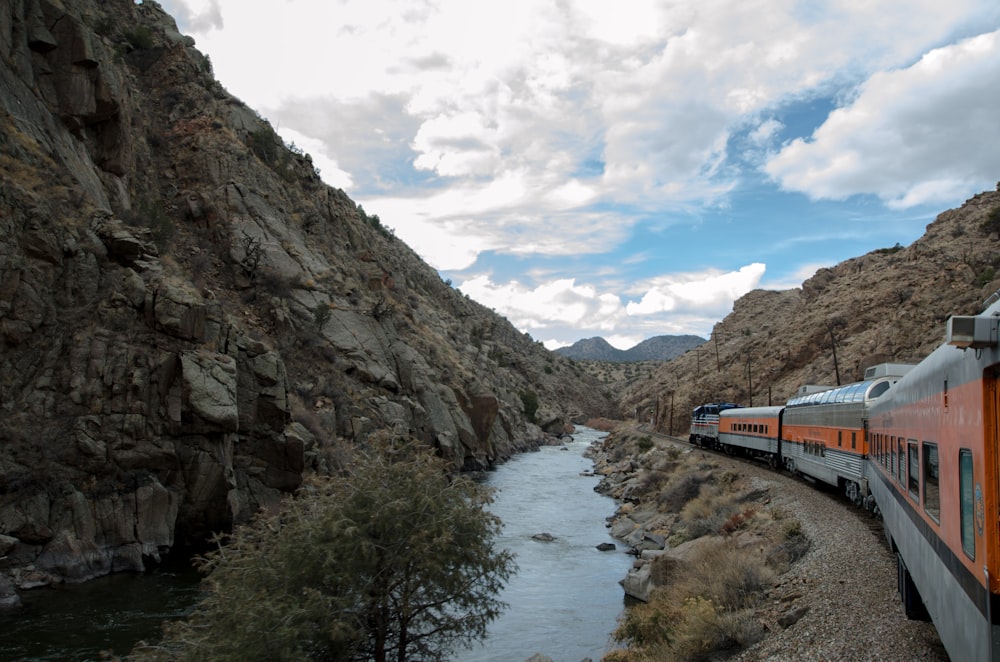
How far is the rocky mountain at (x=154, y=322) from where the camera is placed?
20.3 meters

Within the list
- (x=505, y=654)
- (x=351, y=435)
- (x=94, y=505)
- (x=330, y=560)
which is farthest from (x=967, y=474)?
(x=351, y=435)

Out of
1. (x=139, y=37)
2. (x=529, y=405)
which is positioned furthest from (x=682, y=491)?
(x=529, y=405)

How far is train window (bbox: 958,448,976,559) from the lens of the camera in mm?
5453

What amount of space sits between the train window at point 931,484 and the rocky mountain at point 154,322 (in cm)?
1255

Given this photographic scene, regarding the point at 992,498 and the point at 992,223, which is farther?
the point at 992,223

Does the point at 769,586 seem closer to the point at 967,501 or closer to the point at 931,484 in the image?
the point at 931,484

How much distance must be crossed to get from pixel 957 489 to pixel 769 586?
7704 mm

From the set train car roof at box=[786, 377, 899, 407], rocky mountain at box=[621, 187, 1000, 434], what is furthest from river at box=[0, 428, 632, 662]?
rocky mountain at box=[621, 187, 1000, 434]

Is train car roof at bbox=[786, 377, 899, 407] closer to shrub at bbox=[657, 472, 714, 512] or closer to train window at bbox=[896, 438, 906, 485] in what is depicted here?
shrub at bbox=[657, 472, 714, 512]

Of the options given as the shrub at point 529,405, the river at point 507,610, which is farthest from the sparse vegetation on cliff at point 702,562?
the shrub at point 529,405

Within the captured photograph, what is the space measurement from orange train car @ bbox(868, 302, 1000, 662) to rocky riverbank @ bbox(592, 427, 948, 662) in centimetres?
98

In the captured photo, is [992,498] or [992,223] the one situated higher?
[992,223]

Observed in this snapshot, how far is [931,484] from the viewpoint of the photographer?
7496 mm

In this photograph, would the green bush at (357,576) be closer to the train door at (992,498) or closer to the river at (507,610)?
the river at (507,610)
